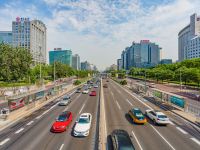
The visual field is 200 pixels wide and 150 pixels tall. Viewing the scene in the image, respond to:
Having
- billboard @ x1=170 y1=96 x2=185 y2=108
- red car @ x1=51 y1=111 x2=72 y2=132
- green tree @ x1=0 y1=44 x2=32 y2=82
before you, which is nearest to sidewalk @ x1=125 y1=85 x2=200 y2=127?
billboard @ x1=170 y1=96 x2=185 y2=108

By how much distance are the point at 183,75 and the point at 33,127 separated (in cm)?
6614

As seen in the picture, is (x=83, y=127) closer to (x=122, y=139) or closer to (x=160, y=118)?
(x=122, y=139)

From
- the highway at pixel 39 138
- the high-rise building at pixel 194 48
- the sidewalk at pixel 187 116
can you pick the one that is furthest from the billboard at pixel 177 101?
the high-rise building at pixel 194 48

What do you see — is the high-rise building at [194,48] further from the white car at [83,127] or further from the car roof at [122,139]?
the car roof at [122,139]

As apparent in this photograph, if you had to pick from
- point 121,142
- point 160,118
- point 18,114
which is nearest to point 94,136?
point 121,142

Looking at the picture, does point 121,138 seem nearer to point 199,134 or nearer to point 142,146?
point 142,146

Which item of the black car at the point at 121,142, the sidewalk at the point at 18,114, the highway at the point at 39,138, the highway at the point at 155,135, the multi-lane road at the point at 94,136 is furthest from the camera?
the sidewalk at the point at 18,114

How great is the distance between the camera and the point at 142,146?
62.3ft

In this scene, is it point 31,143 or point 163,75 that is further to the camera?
point 163,75

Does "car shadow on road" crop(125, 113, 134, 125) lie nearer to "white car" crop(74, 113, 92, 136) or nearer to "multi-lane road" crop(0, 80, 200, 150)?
"multi-lane road" crop(0, 80, 200, 150)

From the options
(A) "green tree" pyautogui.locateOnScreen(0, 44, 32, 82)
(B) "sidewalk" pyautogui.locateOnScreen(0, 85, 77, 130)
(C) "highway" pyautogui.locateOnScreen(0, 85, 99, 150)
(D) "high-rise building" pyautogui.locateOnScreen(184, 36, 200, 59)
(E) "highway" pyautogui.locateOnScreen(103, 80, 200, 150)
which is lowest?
(E) "highway" pyautogui.locateOnScreen(103, 80, 200, 150)

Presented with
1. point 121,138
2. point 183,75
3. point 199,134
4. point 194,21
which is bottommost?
point 199,134

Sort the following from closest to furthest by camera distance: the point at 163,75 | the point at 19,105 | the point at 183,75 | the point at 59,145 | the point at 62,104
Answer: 1. the point at 59,145
2. the point at 19,105
3. the point at 62,104
4. the point at 183,75
5. the point at 163,75

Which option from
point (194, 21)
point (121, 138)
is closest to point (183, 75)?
point (121, 138)
